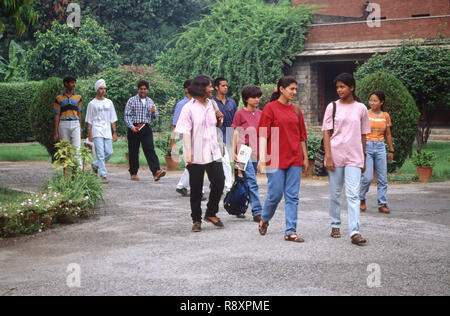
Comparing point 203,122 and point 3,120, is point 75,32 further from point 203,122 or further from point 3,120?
point 203,122

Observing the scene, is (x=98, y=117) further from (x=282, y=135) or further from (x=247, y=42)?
(x=247, y=42)

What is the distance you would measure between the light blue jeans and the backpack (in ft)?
4.68

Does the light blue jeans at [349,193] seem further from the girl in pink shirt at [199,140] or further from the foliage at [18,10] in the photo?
the foliage at [18,10]

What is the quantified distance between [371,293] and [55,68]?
2865 cm

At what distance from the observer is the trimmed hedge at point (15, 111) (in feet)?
88.6

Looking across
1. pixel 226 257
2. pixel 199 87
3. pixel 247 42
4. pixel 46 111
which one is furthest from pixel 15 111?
pixel 226 257

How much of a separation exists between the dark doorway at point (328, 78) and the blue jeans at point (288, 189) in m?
22.4

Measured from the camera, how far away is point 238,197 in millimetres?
8523

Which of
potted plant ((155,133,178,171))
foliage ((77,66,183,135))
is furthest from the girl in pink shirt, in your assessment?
foliage ((77,66,183,135))

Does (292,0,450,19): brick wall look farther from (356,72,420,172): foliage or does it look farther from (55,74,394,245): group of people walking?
(55,74,394,245): group of people walking

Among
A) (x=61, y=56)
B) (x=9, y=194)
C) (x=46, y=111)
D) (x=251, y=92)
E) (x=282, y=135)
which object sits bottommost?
(x=9, y=194)

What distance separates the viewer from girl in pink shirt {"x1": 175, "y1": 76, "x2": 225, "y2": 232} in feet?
25.5

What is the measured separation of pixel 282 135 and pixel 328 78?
2323 cm

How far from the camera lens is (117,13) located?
39.1 metres
